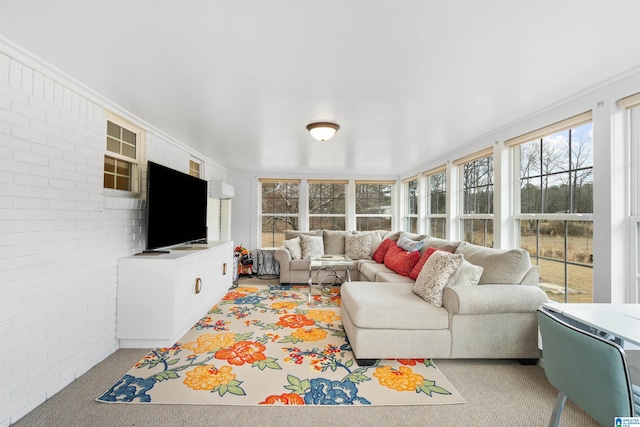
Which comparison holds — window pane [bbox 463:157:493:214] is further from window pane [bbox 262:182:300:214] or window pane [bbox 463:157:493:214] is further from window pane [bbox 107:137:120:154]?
window pane [bbox 107:137:120:154]

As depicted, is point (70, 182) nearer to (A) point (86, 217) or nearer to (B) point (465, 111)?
(A) point (86, 217)

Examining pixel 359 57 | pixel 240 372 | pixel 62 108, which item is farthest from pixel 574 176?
pixel 62 108

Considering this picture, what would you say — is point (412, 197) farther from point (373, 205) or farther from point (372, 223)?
point (372, 223)

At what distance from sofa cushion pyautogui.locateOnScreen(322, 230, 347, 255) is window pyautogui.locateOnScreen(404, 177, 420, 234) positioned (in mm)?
1444

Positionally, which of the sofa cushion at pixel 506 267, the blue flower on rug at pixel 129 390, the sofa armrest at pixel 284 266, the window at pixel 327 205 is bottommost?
the blue flower on rug at pixel 129 390

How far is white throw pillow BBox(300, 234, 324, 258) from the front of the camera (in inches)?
226

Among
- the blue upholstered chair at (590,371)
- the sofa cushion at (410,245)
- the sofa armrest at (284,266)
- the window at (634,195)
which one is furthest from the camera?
the sofa armrest at (284,266)

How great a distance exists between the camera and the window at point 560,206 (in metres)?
2.47

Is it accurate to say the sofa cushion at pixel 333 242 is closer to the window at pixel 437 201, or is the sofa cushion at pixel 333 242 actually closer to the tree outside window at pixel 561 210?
the window at pixel 437 201

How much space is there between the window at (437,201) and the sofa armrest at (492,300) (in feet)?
7.50

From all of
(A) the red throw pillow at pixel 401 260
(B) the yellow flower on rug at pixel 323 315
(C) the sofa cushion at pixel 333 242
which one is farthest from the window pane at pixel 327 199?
(B) the yellow flower on rug at pixel 323 315

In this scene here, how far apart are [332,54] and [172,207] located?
2.44m

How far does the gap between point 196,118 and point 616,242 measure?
368 cm

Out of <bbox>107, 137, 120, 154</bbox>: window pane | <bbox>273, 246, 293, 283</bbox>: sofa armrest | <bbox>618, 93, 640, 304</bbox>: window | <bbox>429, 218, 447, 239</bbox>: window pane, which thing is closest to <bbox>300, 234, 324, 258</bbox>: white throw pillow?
<bbox>273, 246, 293, 283</bbox>: sofa armrest
